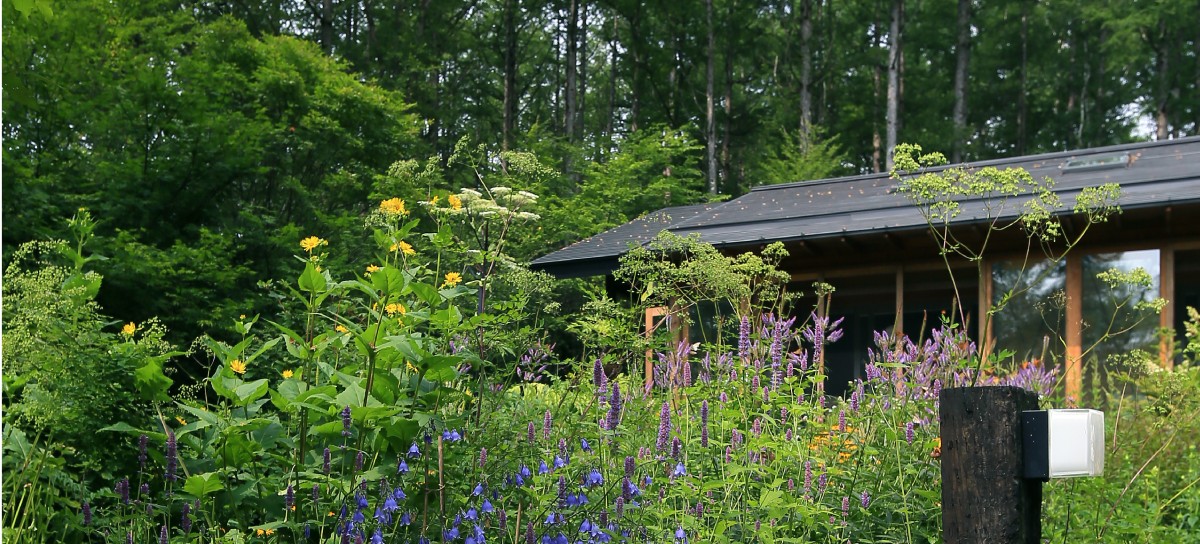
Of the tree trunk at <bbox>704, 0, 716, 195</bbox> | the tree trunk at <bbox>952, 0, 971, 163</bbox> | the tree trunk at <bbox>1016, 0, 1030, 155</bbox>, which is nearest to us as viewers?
the tree trunk at <bbox>704, 0, 716, 195</bbox>

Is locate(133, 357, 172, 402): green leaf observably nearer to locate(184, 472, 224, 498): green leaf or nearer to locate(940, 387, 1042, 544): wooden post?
locate(184, 472, 224, 498): green leaf

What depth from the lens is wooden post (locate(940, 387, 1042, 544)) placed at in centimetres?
266

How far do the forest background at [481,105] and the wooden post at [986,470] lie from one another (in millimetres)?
2051

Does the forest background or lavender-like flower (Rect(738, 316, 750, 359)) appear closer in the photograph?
lavender-like flower (Rect(738, 316, 750, 359))

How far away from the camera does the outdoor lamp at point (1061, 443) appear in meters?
2.57

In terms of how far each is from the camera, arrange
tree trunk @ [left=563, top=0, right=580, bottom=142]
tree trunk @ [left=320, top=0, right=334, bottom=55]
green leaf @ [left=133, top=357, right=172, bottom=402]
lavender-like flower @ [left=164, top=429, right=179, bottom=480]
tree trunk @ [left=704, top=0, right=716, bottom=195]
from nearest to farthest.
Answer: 1. lavender-like flower @ [left=164, top=429, right=179, bottom=480]
2. green leaf @ [left=133, top=357, right=172, bottom=402]
3. tree trunk @ [left=320, top=0, right=334, bottom=55]
4. tree trunk @ [left=563, top=0, right=580, bottom=142]
5. tree trunk @ [left=704, top=0, right=716, bottom=195]

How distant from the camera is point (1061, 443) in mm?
2594

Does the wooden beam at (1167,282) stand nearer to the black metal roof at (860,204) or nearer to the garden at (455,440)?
the black metal roof at (860,204)

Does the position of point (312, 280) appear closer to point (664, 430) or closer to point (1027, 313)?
point (664, 430)

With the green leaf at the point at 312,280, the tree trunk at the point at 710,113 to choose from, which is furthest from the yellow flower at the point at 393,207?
the tree trunk at the point at 710,113

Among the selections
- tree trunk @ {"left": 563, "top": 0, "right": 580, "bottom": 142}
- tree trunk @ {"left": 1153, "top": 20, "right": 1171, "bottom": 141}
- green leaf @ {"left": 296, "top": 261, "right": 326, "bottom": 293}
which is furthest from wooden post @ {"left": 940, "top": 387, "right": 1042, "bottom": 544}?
tree trunk @ {"left": 1153, "top": 20, "right": 1171, "bottom": 141}

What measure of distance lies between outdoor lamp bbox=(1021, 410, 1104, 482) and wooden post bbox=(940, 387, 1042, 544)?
0.09 ft

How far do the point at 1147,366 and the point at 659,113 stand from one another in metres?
21.5

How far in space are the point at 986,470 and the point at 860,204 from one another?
27.7 ft
